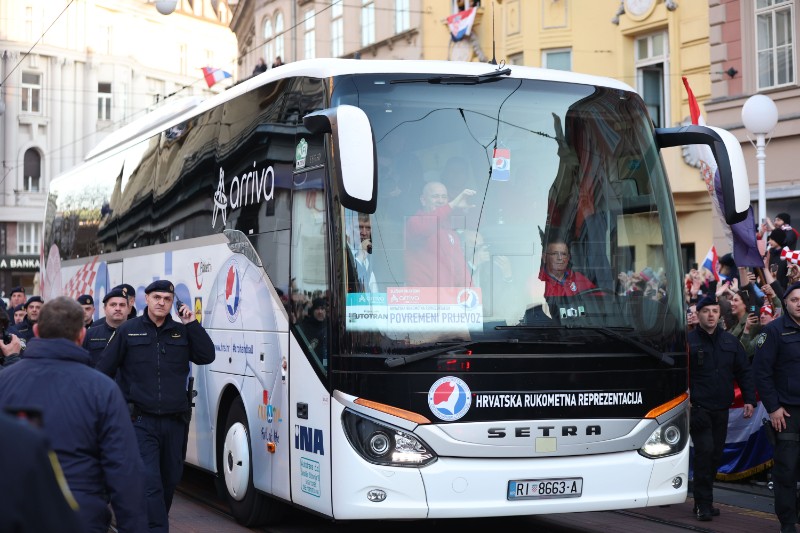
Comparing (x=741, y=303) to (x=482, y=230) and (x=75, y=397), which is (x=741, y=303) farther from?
(x=75, y=397)

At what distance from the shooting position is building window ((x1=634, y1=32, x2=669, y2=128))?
26.1 metres

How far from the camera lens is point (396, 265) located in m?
7.85

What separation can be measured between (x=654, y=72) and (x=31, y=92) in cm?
4225

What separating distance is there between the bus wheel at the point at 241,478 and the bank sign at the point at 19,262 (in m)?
52.4

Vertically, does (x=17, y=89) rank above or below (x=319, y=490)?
above

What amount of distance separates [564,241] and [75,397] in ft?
13.2

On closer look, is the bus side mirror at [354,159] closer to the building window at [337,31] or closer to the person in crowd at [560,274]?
the person in crowd at [560,274]

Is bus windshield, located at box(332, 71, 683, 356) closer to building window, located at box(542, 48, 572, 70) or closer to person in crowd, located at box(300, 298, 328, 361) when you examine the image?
person in crowd, located at box(300, 298, 328, 361)

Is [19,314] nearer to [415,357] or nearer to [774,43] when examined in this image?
[415,357]

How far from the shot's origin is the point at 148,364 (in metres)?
8.55

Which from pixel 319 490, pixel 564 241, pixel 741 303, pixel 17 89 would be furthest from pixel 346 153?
pixel 17 89

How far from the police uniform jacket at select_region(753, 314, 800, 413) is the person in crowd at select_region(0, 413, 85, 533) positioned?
7.34 m

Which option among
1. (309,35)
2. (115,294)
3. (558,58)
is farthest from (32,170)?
(115,294)

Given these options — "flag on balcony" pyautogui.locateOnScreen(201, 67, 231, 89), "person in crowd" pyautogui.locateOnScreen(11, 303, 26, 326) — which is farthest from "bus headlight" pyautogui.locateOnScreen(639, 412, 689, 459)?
"flag on balcony" pyautogui.locateOnScreen(201, 67, 231, 89)
